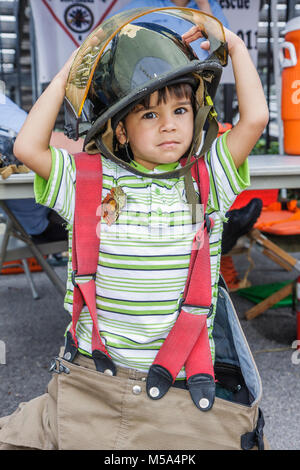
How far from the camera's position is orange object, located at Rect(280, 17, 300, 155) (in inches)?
82.5

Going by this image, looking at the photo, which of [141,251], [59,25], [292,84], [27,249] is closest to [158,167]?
[141,251]

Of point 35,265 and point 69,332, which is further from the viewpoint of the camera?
point 35,265

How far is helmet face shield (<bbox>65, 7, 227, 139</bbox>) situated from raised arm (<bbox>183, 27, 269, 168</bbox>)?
52 millimetres

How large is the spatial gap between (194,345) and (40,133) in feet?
2.15

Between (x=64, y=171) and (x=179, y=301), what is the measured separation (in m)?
0.44

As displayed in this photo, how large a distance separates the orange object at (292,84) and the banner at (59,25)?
2455 mm

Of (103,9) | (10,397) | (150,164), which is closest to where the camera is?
(150,164)

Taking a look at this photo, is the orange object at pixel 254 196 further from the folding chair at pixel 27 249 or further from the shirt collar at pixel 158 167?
the shirt collar at pixel 158 167

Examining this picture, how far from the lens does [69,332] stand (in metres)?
1.38

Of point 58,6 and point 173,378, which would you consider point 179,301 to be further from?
point 58,6

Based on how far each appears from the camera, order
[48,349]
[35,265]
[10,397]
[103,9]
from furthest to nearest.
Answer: [103,9], [35,265], [48,349], [10,397]

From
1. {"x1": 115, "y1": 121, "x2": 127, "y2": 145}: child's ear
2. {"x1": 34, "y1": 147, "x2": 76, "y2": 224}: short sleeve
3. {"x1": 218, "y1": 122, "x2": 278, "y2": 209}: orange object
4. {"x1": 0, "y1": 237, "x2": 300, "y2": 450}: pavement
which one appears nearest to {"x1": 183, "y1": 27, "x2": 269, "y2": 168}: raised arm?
{"x1": 115, "y1": 121, "x2": 127, "y2": 145}: child's ear

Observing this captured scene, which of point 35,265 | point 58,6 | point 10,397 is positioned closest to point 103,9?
point 58,6
